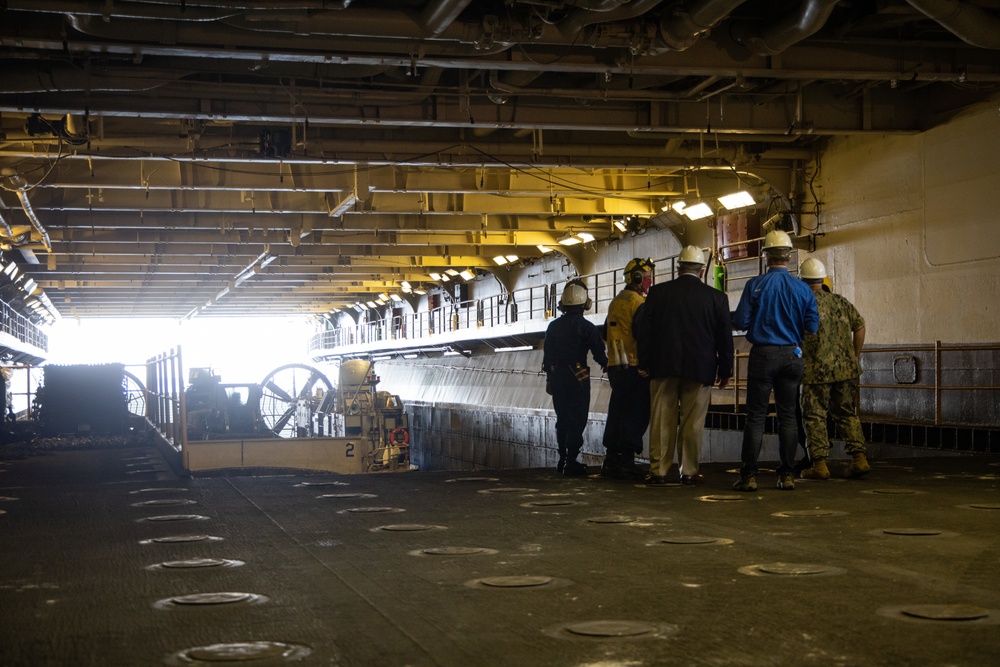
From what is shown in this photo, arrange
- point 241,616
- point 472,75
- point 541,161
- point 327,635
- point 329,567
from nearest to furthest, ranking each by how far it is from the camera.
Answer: point 327,635 → point 241,616 → point 329,567 → point 472,75 → point 541,161

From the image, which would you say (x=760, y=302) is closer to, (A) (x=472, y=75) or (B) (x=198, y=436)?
(A) (x=472, y=75)

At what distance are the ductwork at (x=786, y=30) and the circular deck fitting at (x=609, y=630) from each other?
7694mm

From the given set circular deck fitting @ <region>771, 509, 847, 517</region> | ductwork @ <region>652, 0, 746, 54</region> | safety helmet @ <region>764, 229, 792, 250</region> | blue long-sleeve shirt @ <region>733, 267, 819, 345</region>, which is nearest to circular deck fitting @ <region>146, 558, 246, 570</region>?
circular deck fitting @ <region>771, 509, 847, 517</region>

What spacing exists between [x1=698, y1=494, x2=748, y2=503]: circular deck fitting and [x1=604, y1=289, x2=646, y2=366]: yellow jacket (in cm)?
176

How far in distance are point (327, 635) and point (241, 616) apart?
0.49 m

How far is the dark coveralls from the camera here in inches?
368

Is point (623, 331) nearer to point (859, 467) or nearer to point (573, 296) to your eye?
point (573, 296)

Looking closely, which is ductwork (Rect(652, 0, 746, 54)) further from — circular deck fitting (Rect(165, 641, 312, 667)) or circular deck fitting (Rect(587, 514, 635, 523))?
circular deck fitting (Rect(165, 641, 312, 667))

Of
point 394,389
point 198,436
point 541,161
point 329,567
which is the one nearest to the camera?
point 329,567

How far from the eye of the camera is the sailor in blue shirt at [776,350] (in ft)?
25.1

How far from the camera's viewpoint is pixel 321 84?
12500 millimetres

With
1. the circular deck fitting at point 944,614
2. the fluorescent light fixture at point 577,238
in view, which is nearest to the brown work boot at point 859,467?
the circular deck fitting at point 944,614

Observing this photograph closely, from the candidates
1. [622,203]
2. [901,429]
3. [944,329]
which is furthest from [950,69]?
[622,203]

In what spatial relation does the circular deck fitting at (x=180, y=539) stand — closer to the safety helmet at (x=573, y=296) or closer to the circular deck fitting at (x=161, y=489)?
the circular deck fitting at (x=161, y=489)
